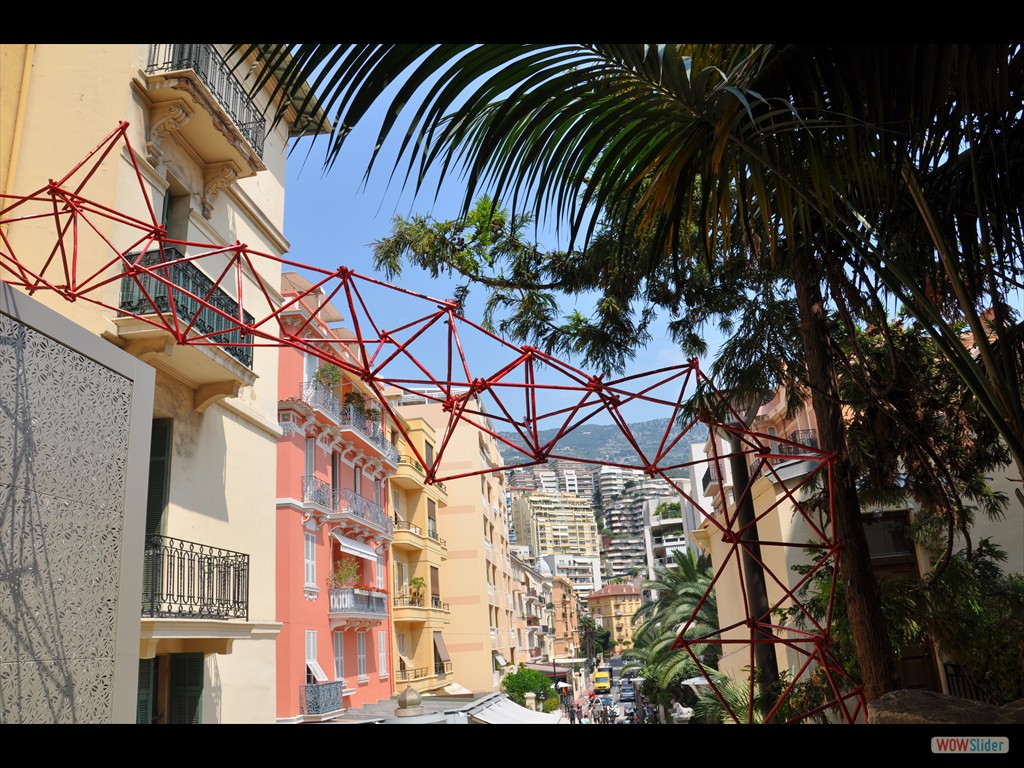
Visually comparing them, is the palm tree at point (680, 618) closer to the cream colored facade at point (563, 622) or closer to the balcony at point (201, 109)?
the balcony at point (201, 109)

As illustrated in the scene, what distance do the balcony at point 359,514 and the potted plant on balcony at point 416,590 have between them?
10.1 feet

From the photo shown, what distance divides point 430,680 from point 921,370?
2463 centimetres

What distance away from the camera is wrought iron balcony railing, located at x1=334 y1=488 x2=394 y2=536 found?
75.6ft

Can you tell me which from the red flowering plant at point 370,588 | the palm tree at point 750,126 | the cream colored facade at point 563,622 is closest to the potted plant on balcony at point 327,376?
the red flowering plant at point 370,588

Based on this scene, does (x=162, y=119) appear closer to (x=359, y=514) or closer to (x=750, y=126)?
(x=750, y=126)

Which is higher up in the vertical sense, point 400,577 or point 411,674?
point 400,577

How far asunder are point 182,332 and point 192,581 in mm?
2635

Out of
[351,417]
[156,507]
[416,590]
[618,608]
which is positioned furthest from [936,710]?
[618,608]

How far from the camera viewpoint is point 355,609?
2241 centimetres

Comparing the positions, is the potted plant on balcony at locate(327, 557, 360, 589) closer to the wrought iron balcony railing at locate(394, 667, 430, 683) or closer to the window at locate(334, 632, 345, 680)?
the window at locate(334, 632, 345, 680)

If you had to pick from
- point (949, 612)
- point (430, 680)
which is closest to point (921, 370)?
point (949, 612)

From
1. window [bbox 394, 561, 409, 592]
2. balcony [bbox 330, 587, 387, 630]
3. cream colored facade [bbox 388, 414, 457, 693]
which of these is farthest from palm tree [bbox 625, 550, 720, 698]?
window [bbox 394, 561, 409, 592]

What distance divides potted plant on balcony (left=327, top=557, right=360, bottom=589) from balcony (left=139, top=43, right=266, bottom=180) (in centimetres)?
1339
